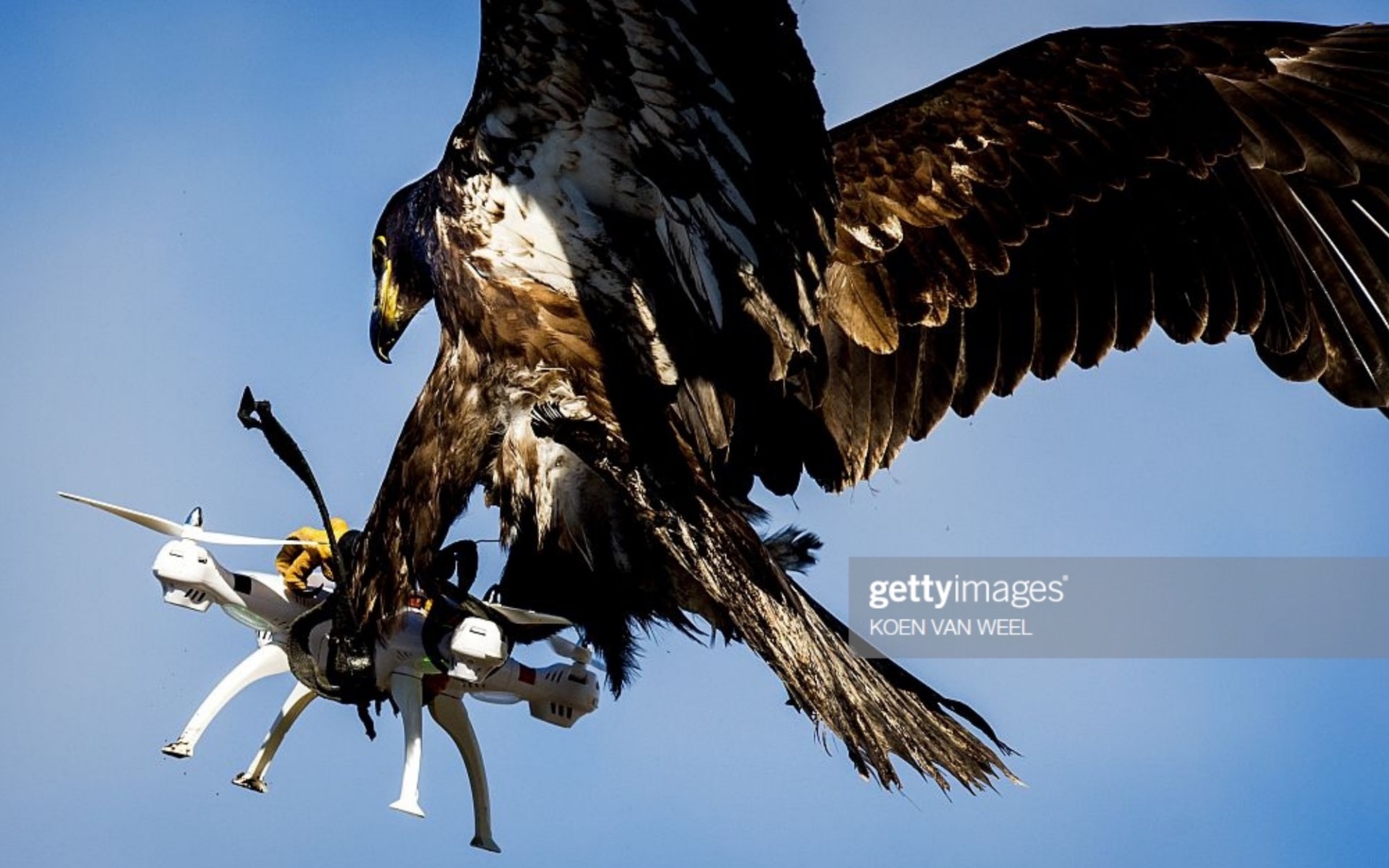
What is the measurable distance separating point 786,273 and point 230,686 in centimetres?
172

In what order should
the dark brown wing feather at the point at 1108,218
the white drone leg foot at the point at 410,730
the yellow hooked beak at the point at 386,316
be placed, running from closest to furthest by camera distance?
the white drone leg foot at the point at 410,730 < the yellow hooked beak at the point at 386,316 < the dark brown wing feather at the point at 1108,218

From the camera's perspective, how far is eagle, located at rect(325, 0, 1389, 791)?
15.6 feet

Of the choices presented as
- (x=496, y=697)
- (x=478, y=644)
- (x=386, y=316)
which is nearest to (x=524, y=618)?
(x=478, y=644)

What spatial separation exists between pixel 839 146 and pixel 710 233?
88cm

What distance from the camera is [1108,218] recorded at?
235 inches

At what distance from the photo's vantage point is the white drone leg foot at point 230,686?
186 inches

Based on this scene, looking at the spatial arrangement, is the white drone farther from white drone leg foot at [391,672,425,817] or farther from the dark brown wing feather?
the dark brown wing feather

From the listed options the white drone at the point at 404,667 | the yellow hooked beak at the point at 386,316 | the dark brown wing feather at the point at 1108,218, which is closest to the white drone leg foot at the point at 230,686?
the white drone at the point at 404,667

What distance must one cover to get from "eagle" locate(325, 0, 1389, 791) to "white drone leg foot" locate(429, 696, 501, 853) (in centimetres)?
30

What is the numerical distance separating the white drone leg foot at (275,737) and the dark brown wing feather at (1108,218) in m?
1.68

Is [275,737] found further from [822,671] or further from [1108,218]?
[1108,218]

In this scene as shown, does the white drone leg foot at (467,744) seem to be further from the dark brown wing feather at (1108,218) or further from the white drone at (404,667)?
the dark brown wing feather at (1108,218)

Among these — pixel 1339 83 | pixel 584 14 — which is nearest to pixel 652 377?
pixel 584 14

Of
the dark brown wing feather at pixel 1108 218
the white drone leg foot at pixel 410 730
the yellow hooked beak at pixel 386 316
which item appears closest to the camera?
the white drone leg foot at pixel 410 730
